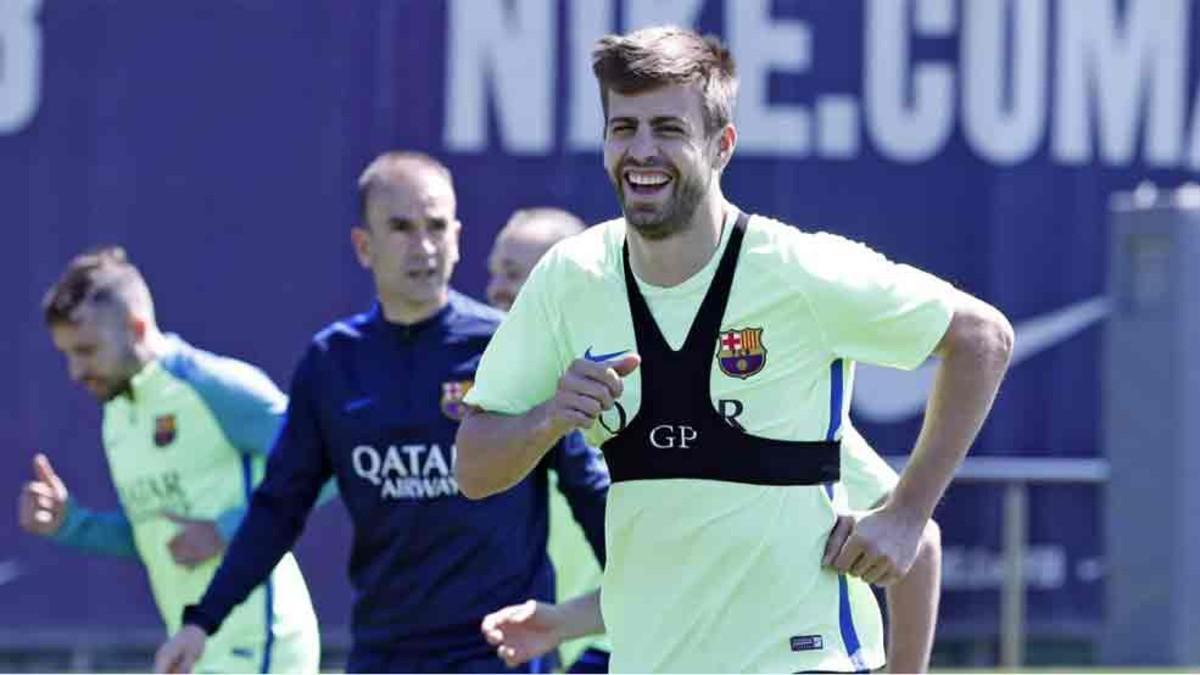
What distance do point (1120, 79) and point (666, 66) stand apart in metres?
9.36

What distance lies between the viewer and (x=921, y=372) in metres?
13.2

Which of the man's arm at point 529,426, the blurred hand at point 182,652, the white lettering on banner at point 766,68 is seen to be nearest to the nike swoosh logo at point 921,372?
the white lettering on banner at point 766,68

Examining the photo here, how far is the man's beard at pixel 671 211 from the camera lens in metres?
4.78

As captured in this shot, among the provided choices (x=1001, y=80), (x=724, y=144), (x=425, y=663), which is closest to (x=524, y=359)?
(x=724, y=144)

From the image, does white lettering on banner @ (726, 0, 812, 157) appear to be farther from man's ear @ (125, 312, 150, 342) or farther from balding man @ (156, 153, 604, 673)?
balding man @ (156, 153, 604, 673)

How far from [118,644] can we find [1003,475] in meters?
4.11

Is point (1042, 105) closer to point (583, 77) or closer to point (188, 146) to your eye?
point (583, 77)

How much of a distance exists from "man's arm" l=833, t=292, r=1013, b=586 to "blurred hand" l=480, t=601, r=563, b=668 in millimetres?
984

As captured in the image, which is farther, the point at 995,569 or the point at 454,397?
the point at 995,569

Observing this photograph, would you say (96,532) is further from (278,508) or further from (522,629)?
(522,629)

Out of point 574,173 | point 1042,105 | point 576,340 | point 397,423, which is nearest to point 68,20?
point 574,173

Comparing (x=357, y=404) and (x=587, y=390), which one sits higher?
(x=587, y=390)

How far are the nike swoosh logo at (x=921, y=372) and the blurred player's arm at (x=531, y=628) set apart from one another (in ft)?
23.8

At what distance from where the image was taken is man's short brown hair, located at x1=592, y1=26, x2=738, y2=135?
4.79 meters
